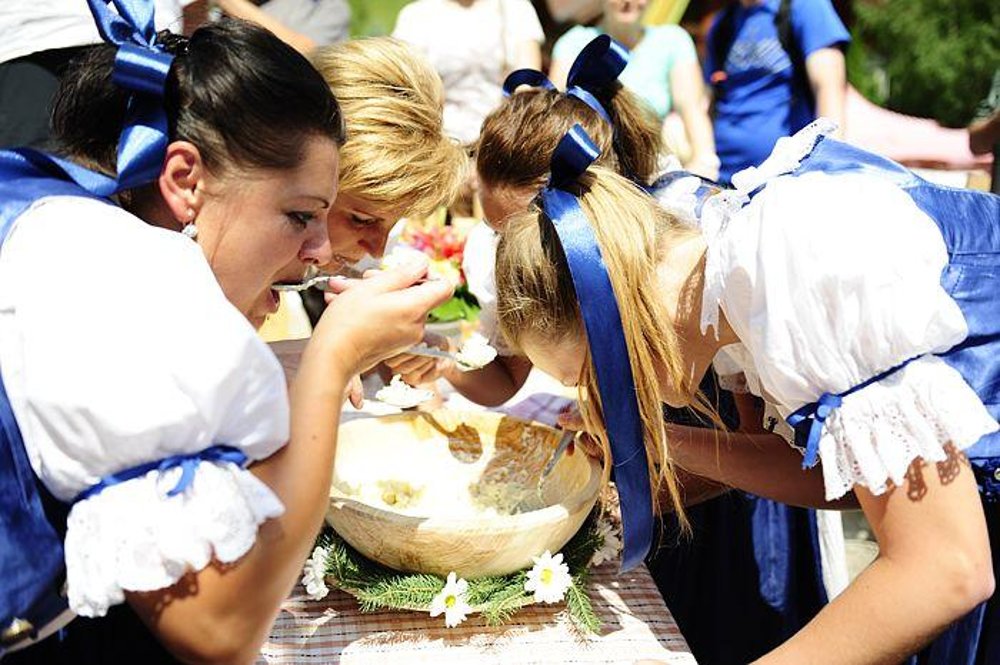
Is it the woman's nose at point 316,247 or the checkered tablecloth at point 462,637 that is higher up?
the woman's nose at point 316,247

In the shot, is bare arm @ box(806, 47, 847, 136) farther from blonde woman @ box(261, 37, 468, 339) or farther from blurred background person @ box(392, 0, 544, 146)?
blonde woman @ box(261, 37, 468, 339)

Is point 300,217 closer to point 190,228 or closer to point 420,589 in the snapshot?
point 190,228

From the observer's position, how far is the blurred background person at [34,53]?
7.26ft

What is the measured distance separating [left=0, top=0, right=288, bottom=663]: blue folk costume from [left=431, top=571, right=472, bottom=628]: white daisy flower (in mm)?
435

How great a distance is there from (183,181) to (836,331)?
790mm

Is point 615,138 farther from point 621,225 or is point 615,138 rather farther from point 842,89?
point 842,89

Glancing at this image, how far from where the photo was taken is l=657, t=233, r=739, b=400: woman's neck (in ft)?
4.83

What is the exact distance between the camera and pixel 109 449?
37.7 inches

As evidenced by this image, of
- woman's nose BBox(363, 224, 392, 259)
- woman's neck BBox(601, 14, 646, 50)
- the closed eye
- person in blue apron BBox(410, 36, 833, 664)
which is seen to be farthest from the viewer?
woman's neck BBox(601, 14, 646, 50)

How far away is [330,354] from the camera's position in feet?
3.94

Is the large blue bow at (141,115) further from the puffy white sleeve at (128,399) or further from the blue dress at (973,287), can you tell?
the blue dress at (973,287)

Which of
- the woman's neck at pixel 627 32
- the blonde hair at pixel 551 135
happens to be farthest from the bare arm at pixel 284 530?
the woman's neck at pixel 627 32

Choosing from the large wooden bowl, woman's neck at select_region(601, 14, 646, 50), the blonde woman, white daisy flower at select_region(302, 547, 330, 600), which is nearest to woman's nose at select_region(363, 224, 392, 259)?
the blonde woman

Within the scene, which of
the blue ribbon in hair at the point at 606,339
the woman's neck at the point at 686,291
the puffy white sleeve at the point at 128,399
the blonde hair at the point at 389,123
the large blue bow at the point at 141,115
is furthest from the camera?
the blonde hair at the point at 389,123
